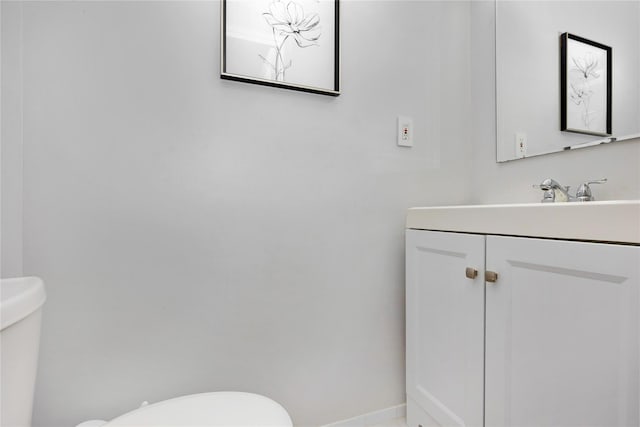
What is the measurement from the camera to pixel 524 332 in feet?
2.47

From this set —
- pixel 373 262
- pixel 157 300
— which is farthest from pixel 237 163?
pixel 373 262

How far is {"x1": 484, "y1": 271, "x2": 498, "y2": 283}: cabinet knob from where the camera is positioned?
2.69 feet

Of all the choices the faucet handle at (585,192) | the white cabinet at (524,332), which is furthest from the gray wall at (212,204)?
the faucet handle at (585,192)

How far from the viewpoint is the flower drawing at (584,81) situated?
997mm

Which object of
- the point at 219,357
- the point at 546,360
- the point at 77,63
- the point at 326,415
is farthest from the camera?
the point at 326,415

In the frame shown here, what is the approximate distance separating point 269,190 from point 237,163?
0.13 m

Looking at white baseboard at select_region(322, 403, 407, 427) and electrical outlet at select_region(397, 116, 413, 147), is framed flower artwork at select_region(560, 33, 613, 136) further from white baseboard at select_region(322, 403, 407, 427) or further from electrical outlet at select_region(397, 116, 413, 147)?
white baseboard at select_region(322, 403, 407, 427)

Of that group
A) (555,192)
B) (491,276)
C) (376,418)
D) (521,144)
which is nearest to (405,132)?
(521,144)

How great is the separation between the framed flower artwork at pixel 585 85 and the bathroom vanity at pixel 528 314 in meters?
0.49

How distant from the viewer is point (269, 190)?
1067 mm

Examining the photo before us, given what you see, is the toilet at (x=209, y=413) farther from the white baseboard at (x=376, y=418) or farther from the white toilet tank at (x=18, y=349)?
the white baseboard at (x=376, y=418)

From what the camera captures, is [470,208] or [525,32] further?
[525,32]

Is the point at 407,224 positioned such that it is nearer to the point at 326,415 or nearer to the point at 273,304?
the point at 273,304

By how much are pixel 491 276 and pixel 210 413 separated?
2.48ft
